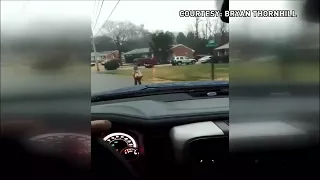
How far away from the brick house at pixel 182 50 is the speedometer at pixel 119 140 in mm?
470

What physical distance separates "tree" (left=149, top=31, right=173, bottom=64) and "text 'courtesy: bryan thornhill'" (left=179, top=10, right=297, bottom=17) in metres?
0.12

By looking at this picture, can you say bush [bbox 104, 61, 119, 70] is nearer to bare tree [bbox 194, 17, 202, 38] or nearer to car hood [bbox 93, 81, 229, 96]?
car hood [bbox 93, 81, 229, 96]

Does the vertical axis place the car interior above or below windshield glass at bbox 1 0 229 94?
below

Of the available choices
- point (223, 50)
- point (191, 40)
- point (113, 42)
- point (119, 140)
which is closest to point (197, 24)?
point (191, 40)

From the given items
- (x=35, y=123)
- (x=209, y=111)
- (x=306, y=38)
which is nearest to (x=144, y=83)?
(x=209, y=111)

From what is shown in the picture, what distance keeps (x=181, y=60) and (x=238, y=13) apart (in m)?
0.36

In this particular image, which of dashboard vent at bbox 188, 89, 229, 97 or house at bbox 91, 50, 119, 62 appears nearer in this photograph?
house at bbox 91, 50, 119, 62

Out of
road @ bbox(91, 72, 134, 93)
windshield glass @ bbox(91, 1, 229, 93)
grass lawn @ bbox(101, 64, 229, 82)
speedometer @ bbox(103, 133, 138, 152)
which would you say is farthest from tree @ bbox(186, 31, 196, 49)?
speedometer @ bbox(103, 133, 138, 152)

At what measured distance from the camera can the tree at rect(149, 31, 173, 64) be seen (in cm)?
207

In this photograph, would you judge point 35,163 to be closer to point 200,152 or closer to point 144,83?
point 144,83

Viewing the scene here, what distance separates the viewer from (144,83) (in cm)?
211

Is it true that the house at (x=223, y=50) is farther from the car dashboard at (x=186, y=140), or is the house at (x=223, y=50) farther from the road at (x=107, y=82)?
the road at (x=107, y=82)

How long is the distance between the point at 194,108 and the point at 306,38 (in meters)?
0.67

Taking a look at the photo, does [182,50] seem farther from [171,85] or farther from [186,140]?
[186,140]
